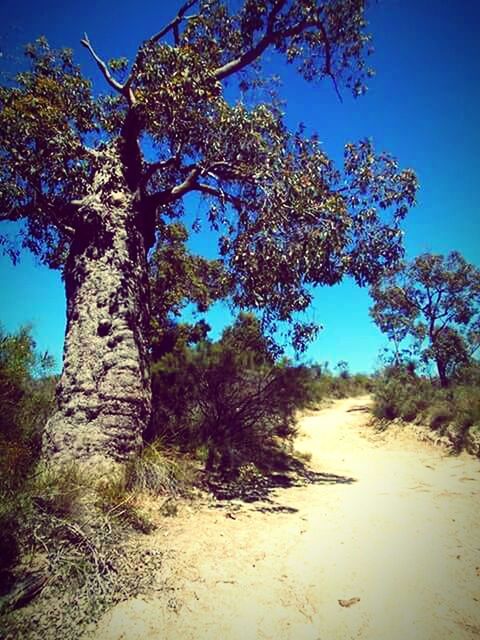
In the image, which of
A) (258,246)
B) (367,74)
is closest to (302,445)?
(258,246)

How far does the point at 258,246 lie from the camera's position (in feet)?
18.2

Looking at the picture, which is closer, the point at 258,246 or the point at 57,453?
the point at 57,453

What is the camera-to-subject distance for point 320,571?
2.93 metres

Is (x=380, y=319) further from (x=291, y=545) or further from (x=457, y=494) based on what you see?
(x=291, y=545)

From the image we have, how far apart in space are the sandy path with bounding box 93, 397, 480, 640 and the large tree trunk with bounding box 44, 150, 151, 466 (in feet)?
4.66

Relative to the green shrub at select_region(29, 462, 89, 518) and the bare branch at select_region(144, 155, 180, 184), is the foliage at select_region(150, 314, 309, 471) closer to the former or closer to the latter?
the green shrub at select_region(29, 462, 89, 518)

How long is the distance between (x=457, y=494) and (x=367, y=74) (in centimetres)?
872

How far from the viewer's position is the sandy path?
224cm

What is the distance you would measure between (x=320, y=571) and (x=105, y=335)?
3.77m

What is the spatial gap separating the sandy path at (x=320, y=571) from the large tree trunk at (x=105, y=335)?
142 centimetres

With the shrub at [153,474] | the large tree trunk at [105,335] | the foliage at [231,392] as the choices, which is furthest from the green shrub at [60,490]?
the foliage at [231,392]

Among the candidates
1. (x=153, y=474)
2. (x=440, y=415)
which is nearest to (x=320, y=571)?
(x=153, y=474)

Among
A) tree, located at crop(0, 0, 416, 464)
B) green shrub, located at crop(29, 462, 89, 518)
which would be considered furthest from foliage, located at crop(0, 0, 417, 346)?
green shrub, located at crop(29, 462, 89, 518)

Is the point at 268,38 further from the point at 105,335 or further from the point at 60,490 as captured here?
the point at 60,490
